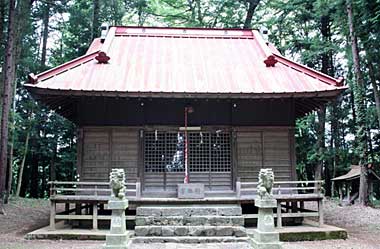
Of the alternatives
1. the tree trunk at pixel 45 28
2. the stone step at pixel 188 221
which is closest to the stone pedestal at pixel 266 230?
the stone step at pixel 188 221

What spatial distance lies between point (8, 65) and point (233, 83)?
28.2 feet

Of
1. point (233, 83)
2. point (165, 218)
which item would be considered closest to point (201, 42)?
point (233, 83)

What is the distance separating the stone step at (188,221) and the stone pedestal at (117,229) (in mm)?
1462

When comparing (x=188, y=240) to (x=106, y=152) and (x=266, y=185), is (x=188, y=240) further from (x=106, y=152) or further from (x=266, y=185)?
(x=106, y=152)

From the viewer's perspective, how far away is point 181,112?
40.3 feet

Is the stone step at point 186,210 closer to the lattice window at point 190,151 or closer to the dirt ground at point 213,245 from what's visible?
the dirt ground at point 213,245

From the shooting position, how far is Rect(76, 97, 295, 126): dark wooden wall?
12055 mm

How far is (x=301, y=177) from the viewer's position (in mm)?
30109

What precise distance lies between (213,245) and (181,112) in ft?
15.2

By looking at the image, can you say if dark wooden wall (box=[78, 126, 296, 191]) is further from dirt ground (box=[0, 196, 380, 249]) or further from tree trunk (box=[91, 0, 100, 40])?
tree trunk (box=[91, 0, 100, 40])

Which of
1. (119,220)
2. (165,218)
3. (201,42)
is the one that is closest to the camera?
(119,220)

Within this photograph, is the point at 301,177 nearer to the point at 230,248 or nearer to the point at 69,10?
the point at 69,10

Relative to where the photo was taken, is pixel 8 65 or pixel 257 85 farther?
pixel 8 65

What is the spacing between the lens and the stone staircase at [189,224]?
9.42 metres
